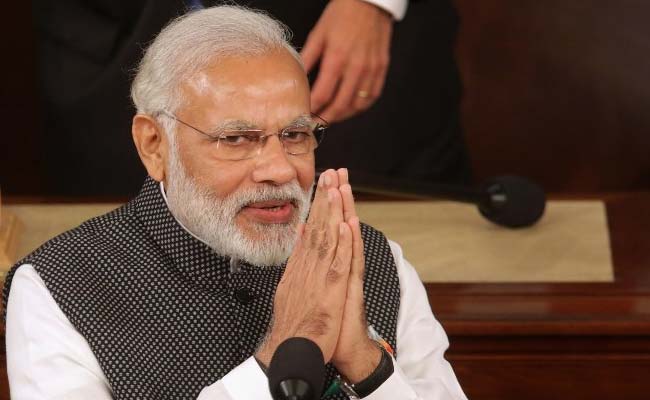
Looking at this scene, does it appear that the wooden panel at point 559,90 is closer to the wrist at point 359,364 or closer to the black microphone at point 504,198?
the black microphone at point 504,198

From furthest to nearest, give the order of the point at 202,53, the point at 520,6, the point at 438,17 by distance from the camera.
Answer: the point at 520,6
the point at 438,17
the point at 202,53

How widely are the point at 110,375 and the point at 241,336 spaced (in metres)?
0.22

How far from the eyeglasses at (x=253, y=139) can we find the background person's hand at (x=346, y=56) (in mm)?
816

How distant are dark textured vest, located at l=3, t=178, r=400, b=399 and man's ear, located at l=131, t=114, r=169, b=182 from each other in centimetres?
6

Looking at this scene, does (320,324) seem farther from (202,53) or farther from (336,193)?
(202,53)

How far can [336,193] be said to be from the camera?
2148 mm

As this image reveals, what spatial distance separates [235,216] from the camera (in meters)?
2.26

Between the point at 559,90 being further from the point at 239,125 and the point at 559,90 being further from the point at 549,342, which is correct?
the point at 239,125

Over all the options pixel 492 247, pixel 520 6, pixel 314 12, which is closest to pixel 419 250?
pixel 492 247

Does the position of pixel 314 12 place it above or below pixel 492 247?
above

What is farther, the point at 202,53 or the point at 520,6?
the point at 520,6

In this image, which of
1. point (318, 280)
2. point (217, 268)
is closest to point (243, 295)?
point (217, 268)

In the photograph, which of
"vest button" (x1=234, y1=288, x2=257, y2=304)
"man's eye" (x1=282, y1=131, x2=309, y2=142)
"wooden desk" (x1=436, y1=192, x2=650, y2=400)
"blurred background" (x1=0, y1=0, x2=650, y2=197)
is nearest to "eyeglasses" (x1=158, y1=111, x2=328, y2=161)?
"man's eye" (x1=282, y1=131, x2=309, y2=142)

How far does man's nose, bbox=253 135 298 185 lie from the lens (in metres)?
2.21
